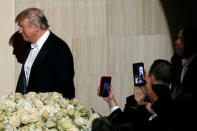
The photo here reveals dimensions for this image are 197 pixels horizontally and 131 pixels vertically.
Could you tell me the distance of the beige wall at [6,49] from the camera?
18.5 ft

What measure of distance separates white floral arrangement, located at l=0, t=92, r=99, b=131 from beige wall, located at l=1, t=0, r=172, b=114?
266cm

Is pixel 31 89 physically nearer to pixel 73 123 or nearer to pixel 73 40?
pixel 73 40

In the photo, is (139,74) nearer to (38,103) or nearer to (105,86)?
(105,86)

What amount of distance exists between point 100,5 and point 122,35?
0.43m

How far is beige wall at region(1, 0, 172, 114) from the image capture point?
18.4ft

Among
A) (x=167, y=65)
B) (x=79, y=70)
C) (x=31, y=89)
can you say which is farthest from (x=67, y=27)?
(x=167, y=65)

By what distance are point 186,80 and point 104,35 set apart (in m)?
2.57

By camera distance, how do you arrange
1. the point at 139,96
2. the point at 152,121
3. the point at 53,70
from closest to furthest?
the point at 152,121 → the point at 139,96 → the point at 53,70

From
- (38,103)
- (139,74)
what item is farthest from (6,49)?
(38,103)

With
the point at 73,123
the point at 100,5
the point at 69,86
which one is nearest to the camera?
the point at 73,123

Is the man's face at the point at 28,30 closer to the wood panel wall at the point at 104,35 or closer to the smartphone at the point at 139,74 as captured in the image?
the wood panel wall at the point at 104,35

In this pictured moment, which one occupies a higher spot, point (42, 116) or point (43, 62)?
point (43, 62)

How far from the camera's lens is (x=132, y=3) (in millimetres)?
5660

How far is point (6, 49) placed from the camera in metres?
5.68
